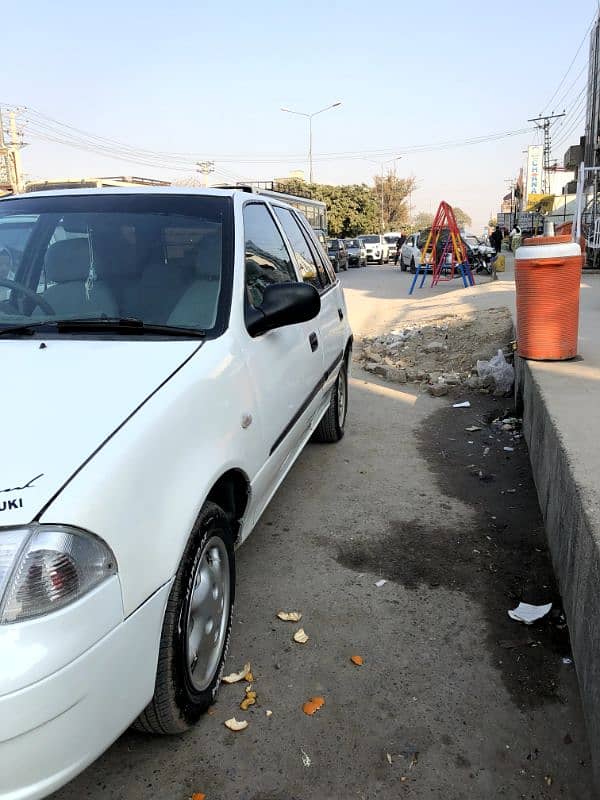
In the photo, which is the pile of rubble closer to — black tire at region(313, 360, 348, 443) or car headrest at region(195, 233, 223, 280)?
black tire at region(313, 360, 348, 443)

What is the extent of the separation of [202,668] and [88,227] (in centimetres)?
216

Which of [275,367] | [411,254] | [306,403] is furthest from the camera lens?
[411,254]

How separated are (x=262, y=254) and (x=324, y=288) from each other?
1.53m

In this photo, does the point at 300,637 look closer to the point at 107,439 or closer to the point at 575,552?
the point at 575,552

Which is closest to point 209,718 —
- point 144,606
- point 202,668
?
point 202,668

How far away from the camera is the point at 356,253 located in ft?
119

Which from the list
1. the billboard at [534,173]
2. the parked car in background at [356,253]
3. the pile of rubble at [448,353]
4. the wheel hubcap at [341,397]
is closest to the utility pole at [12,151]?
the parked car in background at [356,253]

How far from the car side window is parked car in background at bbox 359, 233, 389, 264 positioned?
35934mm

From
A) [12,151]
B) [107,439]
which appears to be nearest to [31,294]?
[107,439]

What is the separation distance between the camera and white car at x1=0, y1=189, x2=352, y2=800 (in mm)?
1626

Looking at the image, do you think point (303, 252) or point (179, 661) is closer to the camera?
point (179, 661)

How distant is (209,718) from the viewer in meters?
2.49

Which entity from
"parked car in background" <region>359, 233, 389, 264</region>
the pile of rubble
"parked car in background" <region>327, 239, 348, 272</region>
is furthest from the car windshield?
"parked car in background" <region>359, 233, 389, 264</region>

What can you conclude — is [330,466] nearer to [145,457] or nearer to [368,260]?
[145,457]
